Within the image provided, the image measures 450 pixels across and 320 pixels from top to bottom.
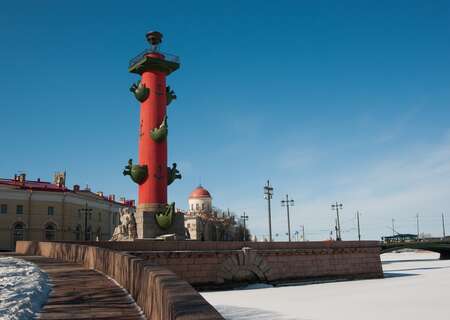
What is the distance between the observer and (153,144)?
29859 mm

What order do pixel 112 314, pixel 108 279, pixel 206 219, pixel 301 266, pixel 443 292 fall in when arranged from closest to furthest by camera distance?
pixel 112 314 < pixel 108 279 < pixel 443 292 < pixel 301 266 < pixel 206 219

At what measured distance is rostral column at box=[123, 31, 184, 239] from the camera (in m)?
28.8

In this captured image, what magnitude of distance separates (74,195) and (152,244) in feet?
110

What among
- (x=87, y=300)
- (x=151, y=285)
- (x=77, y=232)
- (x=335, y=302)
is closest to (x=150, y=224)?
(x=335, y=302)

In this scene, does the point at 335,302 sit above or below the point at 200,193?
below

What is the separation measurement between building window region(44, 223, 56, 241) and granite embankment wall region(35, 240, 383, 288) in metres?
31.2

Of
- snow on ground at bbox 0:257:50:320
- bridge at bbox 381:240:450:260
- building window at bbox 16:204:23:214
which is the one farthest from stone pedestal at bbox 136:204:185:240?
bridge at bbox 381:240:450:260

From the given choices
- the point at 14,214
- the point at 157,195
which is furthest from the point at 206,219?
the point at 157,195

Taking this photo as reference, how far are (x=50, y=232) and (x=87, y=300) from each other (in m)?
46.5

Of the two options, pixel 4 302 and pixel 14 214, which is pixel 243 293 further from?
pixel 14 214

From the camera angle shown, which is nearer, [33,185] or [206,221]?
[33,185]

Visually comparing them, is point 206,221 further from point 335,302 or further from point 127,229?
point 335,302

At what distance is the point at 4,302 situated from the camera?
6.99m

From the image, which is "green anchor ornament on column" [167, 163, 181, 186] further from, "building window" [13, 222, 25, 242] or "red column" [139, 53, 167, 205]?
"building window" [13, 222, 25, 242]
